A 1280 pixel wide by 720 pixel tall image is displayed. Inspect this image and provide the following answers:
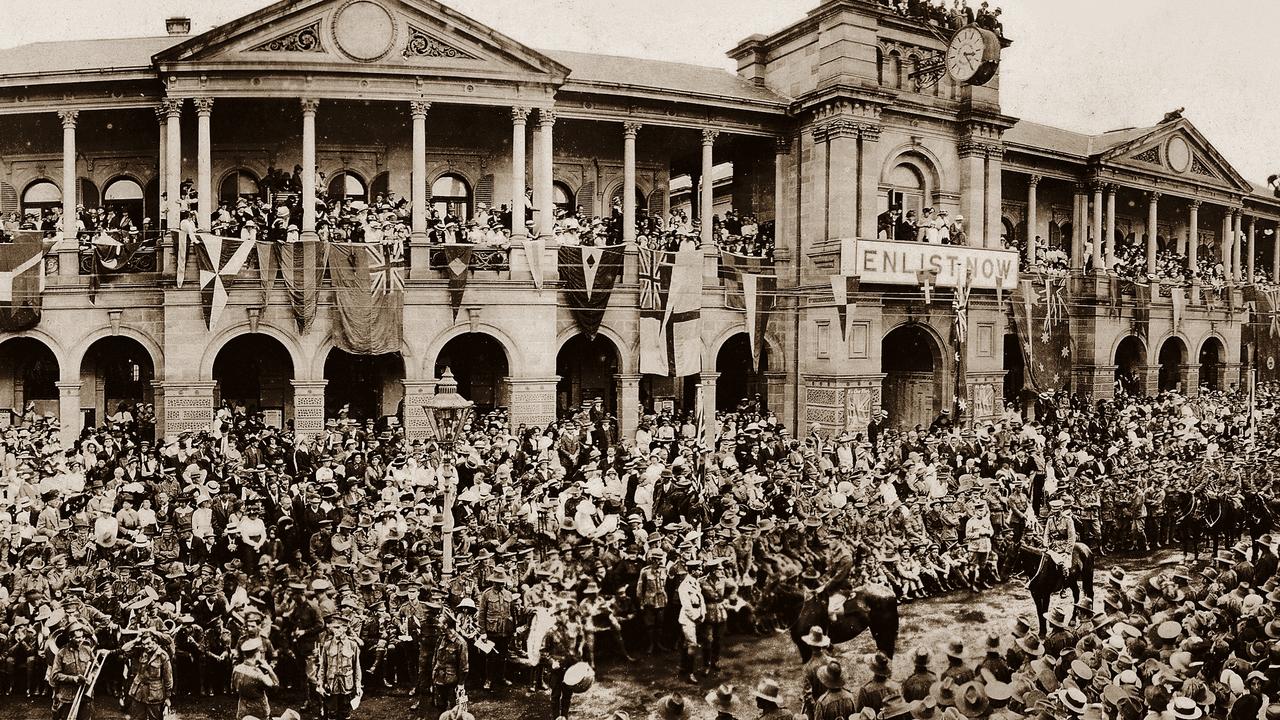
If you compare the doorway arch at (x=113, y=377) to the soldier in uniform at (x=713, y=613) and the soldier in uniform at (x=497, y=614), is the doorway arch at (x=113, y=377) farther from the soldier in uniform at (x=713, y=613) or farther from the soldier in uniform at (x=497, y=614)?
the soldier in uniform at (x=713, y=613)

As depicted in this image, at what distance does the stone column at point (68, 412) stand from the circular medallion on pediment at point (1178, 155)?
3392 cm

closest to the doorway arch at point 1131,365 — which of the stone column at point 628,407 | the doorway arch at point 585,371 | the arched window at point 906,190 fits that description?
the arched window at point 906,190

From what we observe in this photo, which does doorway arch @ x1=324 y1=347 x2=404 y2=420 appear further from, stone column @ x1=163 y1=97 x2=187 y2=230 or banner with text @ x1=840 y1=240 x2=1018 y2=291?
banner with text @ x1=840 y1=240 x2=1018 y2=291

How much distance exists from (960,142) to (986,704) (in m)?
21.5

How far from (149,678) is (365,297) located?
12272 mm

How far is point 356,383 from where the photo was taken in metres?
24.0

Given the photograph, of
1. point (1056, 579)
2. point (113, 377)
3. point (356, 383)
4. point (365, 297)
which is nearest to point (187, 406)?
point (113, 377)

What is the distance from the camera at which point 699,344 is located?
23.5 meters

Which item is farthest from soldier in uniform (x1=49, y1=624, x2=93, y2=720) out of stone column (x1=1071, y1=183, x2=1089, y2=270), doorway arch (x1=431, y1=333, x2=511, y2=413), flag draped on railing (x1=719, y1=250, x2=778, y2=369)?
stone column (x1=1071, y1=183, x2=1089, y2=270)

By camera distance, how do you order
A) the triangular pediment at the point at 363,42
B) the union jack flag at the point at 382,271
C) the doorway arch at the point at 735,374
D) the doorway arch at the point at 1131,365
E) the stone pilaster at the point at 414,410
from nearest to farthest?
the triangular pediment at the point at 363,42 < the union jack flag at the point at 382,271 < the stone pilaster at the point at 414,410 < the doorway arch at the point at 735,374 < the doorway arch at the point at 1131,365

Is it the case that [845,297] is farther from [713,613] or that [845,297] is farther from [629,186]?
[713,613]

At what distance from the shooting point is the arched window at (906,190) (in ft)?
85.9

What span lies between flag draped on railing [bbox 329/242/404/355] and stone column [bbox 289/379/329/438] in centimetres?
107

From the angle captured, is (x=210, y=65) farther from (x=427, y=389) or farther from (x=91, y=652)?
(x=91, y=652)
